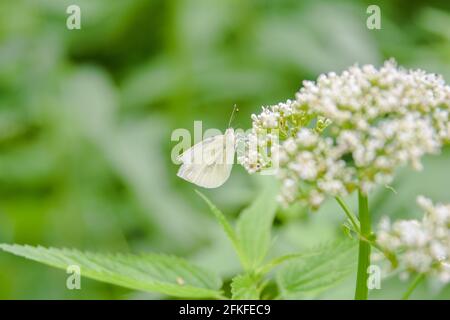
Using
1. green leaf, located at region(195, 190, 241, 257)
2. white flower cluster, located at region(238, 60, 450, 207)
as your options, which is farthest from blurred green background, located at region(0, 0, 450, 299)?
white flower cluster, located at region(238, 60, 450, 207)

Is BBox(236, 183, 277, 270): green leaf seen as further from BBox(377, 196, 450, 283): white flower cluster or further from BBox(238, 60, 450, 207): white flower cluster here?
BBox(377, 196, 450, 283): white flower cluster

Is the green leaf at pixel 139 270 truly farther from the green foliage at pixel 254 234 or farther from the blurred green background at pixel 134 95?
the blurred green background at pixel 134 95

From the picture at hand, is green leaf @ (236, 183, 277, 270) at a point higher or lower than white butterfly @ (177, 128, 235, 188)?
lower

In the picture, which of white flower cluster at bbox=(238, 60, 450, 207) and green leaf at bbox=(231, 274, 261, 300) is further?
Result: green leaf at bbox=(231, 274, 261, 300)

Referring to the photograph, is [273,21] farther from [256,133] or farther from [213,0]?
[256,133]

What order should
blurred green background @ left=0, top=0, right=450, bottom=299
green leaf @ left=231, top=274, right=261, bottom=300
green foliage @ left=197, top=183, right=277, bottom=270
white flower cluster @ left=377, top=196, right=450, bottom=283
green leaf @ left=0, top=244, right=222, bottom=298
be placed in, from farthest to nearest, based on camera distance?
1. blurred green background @ left=0, top=0, right=450, bottom=299
2. green foliage @ left=197, top=183, right=277, bottom=270
3. green leaf @ left=231, top=274, right=261, bottom=300
4. green leaf @ left=0, top=244, right=222, bottom=298
5. white flower cluster @ left=377, top=196, right=450, bottom=283

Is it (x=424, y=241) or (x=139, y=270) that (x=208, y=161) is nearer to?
(x=139, y=270)

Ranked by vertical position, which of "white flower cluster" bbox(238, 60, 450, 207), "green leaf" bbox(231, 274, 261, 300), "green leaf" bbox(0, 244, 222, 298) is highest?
"white flower cluster" bbox(238, 60, 450, 207)
